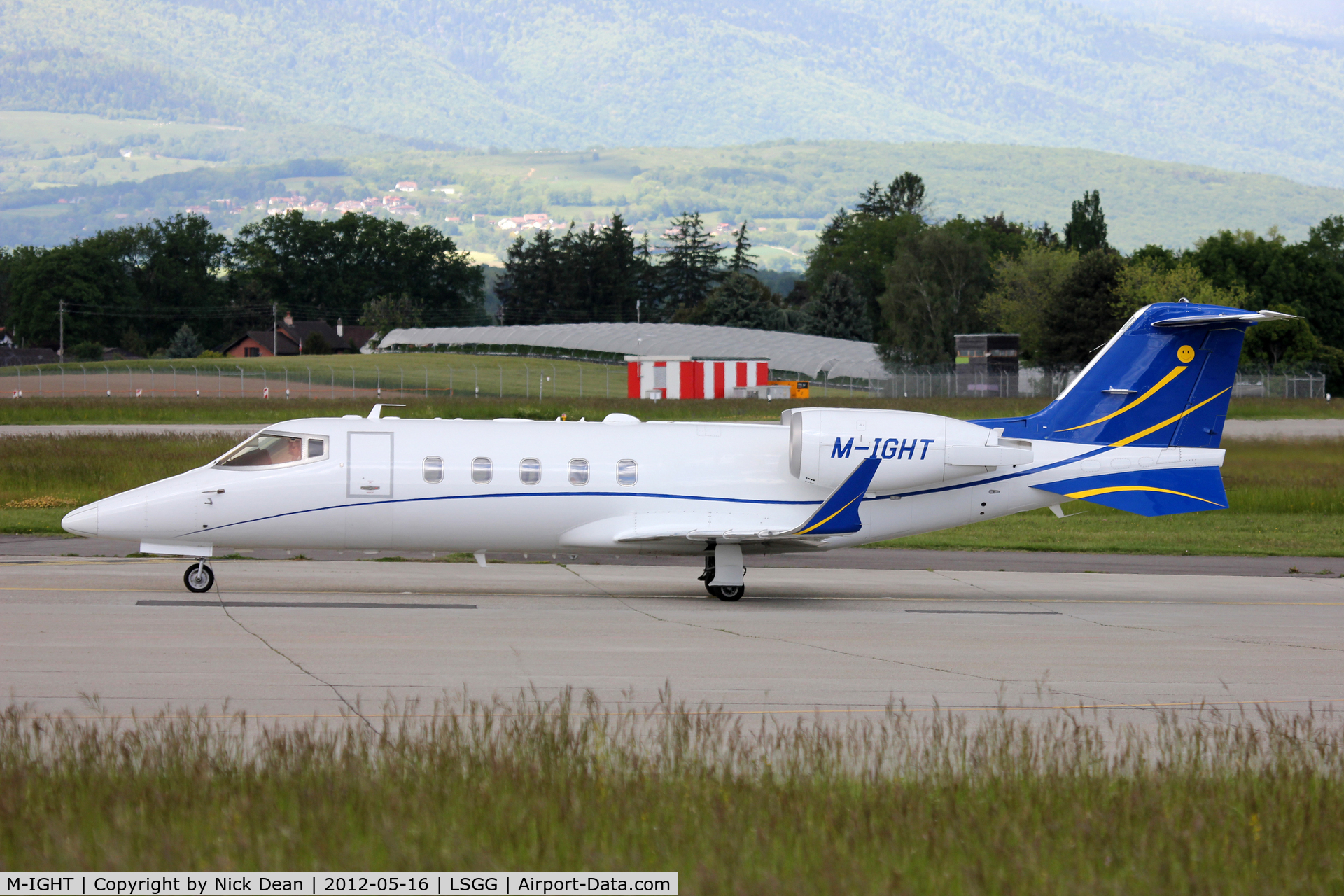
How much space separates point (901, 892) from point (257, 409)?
67.5 meters

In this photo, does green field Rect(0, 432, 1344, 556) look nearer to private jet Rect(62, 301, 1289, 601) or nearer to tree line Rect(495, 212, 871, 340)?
private jet Rect(62, 301, 1289, 601)

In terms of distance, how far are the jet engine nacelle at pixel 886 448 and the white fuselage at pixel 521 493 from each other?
0.13ft

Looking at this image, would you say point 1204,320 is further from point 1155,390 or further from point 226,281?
point 226,281

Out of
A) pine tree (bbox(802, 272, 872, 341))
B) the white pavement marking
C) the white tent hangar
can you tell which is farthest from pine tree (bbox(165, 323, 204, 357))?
the white pavement marking

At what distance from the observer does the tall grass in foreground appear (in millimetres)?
6773

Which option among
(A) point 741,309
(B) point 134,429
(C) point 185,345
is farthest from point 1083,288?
(C) point 185,345

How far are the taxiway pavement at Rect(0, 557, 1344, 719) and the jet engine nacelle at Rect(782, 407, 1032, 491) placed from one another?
2.01 meters

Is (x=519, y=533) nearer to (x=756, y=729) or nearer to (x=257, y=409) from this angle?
(x=756, y=729)

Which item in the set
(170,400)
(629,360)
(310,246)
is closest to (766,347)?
(629,360)

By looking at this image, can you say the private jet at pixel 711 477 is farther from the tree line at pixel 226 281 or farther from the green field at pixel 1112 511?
the tree line at pixel 226 281

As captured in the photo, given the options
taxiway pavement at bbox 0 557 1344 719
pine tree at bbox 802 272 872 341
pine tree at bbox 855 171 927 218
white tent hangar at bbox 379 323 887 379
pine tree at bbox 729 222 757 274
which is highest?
pine tree at bbox 855 171 927 218

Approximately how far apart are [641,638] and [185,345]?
155 metres

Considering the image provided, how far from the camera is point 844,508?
19234 mm

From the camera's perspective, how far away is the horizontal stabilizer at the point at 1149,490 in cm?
2097
